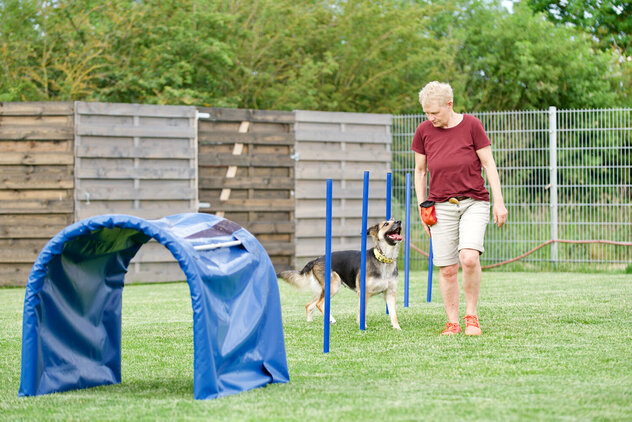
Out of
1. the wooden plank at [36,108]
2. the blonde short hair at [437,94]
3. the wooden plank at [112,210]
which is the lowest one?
the wooden plank at [112,210]

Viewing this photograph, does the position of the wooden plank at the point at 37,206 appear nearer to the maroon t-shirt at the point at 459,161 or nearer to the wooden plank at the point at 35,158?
the wooden plank at the point at 35,158

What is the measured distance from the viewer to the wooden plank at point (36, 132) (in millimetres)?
11086

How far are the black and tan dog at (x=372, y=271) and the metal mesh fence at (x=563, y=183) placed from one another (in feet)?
20.6

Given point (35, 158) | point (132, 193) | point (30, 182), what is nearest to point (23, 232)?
point (30, 182)

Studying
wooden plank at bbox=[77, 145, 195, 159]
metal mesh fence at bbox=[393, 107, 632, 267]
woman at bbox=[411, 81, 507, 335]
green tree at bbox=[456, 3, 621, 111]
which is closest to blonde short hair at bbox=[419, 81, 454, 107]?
woman at bbox=[411, 81, 507, 335]

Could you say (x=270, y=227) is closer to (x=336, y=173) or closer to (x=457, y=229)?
(x=336, y=173)

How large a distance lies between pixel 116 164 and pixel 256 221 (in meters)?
2.12

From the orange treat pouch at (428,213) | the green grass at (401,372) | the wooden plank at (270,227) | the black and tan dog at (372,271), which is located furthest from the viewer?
the wooden plank at (270,227)

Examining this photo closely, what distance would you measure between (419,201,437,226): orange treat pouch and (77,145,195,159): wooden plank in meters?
6.31

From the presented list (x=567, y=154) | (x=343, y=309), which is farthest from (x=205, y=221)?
(x=567, y=154)

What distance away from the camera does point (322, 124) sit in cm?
1270

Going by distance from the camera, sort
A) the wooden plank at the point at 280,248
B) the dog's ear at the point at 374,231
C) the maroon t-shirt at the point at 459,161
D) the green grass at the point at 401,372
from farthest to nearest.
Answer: the wooden plank at the point at 280,248, the dog's ear at the point at 374,231, the maroon t-shirt at the point at 459,161, the green grass at the point at 401,372

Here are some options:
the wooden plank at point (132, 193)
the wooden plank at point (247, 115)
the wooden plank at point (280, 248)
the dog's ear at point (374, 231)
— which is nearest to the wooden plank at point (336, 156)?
the wooden plank at point (247, 115)

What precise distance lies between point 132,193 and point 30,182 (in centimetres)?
131
